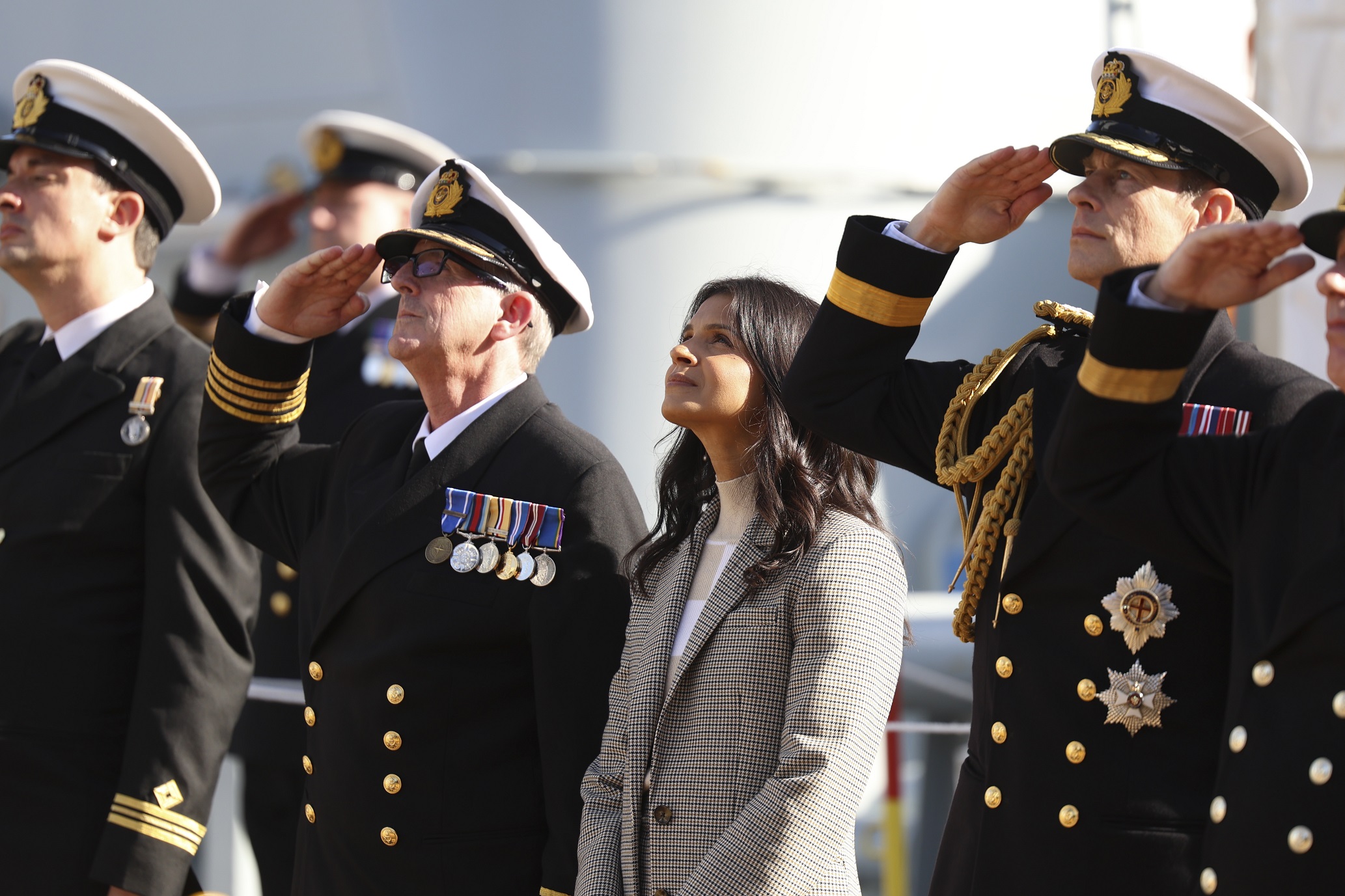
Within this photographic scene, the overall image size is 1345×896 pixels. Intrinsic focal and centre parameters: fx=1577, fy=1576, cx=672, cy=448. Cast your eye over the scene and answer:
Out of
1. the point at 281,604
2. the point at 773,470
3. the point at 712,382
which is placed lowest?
the point at 281,604

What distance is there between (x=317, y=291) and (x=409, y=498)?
23.0 inches

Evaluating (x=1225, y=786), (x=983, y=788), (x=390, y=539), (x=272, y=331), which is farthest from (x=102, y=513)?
(x=1225, y=786)

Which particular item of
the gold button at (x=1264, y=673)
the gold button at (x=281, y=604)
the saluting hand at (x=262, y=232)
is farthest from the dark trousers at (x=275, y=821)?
the gold button at (x=1264, y=673)

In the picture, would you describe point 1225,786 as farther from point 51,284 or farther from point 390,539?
point 51,284

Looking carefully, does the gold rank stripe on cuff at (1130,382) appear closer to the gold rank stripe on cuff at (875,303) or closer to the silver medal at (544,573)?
the gold rank stripe on cuff at (875,303)

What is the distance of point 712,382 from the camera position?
267cm

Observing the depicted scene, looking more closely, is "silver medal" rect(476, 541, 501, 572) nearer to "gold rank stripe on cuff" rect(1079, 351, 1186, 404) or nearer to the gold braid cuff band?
the gold braid cuff band

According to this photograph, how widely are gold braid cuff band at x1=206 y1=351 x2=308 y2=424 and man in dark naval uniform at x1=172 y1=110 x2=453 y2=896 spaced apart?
20.7 inches

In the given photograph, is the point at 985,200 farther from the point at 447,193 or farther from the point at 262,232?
the point at 262,232

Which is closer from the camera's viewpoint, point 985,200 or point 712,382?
point 985,200

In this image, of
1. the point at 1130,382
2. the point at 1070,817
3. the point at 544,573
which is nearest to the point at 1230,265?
the point at 1130,382

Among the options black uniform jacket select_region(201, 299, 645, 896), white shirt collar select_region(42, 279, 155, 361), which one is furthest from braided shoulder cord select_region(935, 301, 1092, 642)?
white shirt collar select_region(42, 279, 155, 361)

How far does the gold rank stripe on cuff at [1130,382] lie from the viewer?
74.3 inches

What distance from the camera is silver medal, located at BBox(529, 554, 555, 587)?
2.64 meters
